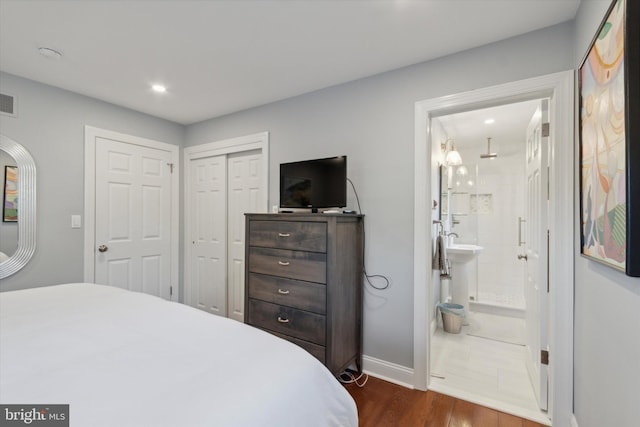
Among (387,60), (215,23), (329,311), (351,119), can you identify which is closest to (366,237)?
(329,311)

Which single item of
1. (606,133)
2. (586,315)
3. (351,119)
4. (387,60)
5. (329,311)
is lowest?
(329,311)

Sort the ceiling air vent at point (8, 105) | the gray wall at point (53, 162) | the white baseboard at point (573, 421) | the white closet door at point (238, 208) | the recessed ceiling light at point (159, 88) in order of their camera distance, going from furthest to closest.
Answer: the white closet door at point (238, 208) → the recessed ceiling light at point (159, 88) → the gray wall at point (53, 162) → the ceiling air vent at point (8, 105) → the white baseboard at point (573, 421)

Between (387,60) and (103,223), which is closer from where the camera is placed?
(387,60)

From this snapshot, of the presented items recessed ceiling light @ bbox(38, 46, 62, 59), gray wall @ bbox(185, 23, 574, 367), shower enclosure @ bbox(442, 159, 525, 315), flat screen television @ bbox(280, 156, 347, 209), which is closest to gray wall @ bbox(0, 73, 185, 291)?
recessed ceiling light @ bbox(38, 46, 62, 59)

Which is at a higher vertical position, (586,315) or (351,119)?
(351,119)

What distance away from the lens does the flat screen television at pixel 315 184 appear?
228 cm

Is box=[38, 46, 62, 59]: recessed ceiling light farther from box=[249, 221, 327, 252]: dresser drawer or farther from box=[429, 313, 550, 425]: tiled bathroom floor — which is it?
box=[429, 313, 550, 425]: tiled bathroom floor

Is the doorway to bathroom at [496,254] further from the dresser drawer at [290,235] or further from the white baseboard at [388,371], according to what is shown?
the dresser drawer at [290,235]

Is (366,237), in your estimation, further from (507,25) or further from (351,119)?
(507,25)

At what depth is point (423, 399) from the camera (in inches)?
80.3

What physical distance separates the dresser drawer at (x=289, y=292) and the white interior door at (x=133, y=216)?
65.4 inches

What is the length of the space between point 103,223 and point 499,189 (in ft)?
16.5

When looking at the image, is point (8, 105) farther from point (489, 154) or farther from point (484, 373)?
point (489, 154)

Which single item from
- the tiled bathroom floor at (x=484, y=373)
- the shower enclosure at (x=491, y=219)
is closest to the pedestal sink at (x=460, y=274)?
the tiled bathroom floor at (x=484, y=373)
